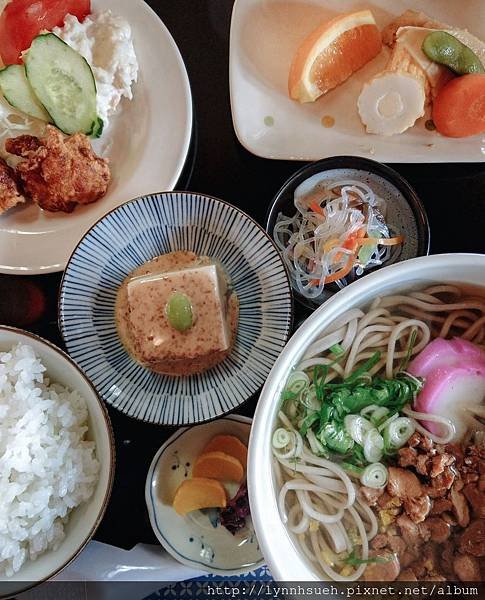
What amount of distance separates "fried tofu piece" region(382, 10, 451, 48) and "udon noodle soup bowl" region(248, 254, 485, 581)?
81 centimetres

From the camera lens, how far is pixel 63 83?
5.25 ft

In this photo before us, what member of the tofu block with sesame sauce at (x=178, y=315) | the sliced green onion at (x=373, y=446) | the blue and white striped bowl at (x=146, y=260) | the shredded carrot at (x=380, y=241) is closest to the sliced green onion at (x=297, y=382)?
the sliced green onion at (x=373, y=446)

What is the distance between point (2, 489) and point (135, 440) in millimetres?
379

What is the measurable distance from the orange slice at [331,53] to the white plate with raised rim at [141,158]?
29 centimetres

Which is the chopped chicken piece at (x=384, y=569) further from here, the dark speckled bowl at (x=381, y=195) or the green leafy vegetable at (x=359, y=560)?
the dark speckled bowl at (x=381, y=195)

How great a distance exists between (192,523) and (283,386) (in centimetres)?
61

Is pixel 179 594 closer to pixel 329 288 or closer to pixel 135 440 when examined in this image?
pixel 135 440

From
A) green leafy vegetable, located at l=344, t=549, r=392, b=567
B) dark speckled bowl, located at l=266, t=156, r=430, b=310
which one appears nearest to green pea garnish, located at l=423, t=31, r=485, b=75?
dark speckled bowl, located at l=266, t=156, r=430, b=310

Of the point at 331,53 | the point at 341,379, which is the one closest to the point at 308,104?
the point at 331,53

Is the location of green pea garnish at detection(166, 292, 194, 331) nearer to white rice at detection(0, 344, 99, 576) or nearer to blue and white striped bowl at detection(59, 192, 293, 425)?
blue and white striped bowl at detection(59, 192, 293, 425)

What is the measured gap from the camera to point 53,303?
1.67 m

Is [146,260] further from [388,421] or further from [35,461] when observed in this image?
[388,421]

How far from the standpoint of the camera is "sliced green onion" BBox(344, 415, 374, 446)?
120cm

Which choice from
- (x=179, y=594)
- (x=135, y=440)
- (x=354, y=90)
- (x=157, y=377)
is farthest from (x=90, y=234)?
(x=179, y=594)
